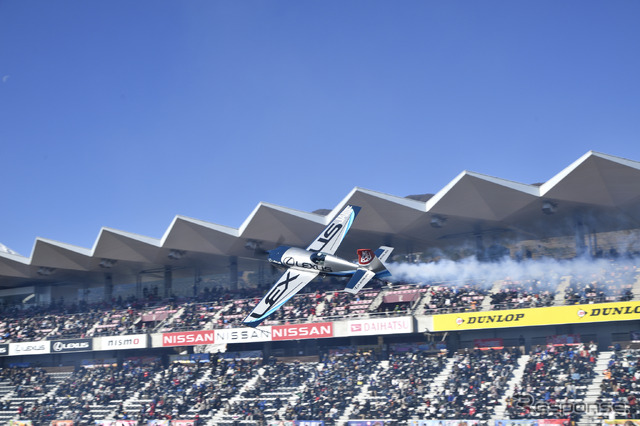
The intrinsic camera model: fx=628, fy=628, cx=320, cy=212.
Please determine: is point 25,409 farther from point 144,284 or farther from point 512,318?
point 512,318

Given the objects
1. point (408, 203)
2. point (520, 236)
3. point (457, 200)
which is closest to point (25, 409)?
point (408, 203)

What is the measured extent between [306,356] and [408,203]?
41.9ft

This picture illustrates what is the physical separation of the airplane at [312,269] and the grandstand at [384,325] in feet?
30.9

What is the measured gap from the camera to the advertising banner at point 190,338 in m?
42.3

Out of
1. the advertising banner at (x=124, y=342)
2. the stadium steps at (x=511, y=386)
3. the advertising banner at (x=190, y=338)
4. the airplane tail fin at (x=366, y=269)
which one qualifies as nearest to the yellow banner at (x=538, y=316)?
the stadium steps at (x=511, y=386)

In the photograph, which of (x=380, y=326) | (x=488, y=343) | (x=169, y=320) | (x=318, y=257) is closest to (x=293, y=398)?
(x=380, y=326)

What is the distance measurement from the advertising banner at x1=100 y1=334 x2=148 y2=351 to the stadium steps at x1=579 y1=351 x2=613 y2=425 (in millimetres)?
29430

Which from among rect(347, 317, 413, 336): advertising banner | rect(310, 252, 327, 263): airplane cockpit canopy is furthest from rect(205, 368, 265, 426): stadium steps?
rect(310, 252, 327, 263): airplane cockpit canopy

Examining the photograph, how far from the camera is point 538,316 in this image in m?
33.6

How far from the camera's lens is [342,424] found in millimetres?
A: 32812

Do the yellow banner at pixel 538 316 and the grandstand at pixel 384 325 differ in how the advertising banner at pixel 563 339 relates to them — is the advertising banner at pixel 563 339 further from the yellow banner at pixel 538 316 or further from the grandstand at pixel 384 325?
the yellow banner at pixel 538 316

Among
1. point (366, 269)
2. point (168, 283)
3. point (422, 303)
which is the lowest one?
point (422, 303)

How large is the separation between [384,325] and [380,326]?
26 cm

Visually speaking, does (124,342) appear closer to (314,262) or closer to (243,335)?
(243,335)
